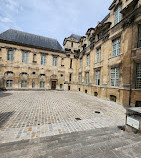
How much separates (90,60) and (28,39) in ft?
53.1

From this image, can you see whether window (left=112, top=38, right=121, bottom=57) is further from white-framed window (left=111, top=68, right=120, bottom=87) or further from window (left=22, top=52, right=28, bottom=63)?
window (left=22, top=52, right=28, bottom=63)

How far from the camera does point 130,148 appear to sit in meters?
1.91

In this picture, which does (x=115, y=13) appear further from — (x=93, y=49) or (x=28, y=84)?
(x=28, y=84)

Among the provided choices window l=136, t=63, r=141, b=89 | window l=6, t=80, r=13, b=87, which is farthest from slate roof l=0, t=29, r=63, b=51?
window l=136, t=63, r=141, b=89

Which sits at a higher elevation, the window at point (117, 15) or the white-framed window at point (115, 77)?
the window at point (117, 15)

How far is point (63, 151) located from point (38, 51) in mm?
20876

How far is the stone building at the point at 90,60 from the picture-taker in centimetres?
848

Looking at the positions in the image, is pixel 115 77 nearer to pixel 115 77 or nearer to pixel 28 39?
pixel 115 77

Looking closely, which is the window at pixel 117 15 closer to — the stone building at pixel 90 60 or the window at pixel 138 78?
the stone building at pixel 90 60

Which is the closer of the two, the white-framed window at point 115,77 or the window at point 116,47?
the white-framed window at point 115,77

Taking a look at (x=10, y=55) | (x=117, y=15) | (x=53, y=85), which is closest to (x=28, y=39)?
(x=10, y=55)

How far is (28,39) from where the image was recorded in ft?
65.1

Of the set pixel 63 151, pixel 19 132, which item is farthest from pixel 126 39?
pixel 19 132

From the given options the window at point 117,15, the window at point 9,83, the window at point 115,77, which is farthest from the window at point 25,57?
the window at point 117,15
